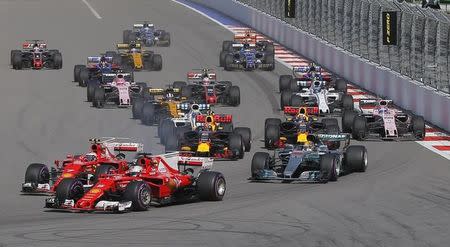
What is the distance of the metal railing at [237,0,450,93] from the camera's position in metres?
36.3

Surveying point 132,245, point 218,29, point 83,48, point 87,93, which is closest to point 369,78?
point 87,93

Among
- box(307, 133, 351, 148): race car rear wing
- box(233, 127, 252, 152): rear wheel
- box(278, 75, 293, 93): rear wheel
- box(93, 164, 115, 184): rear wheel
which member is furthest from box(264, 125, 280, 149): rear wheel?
box(278, 75, 293, 93): rear wheel

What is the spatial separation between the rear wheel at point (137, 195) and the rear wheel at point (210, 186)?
1463mm

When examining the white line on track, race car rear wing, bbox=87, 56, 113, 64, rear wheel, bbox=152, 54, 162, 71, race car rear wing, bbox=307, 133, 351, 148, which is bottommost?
race car rear wing, bbox=307, 133, 351, 148

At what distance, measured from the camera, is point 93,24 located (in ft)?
219

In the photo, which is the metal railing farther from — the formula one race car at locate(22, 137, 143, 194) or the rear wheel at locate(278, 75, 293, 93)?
the formula one race car at locate(22, 137, 143, 194)

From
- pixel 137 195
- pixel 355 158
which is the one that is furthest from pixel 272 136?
pixel 137 195

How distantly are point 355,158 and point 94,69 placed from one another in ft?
60.9

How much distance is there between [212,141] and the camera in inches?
1192

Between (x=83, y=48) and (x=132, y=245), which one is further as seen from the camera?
(x=83, y=48)

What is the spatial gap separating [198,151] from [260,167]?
3.39m

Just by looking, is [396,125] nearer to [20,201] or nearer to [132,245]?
[20,201]

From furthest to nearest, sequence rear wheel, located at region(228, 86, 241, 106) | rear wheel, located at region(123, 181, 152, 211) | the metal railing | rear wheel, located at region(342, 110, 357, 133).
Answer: rear wheel, located at region(228, 86, 241, 106) → the metal railing → rear wheel, located at region(342, 110, 357, 133) → rear wheel, located at region(123, 181, 152, 211)

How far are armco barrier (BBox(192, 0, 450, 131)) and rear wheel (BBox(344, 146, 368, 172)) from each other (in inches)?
304
